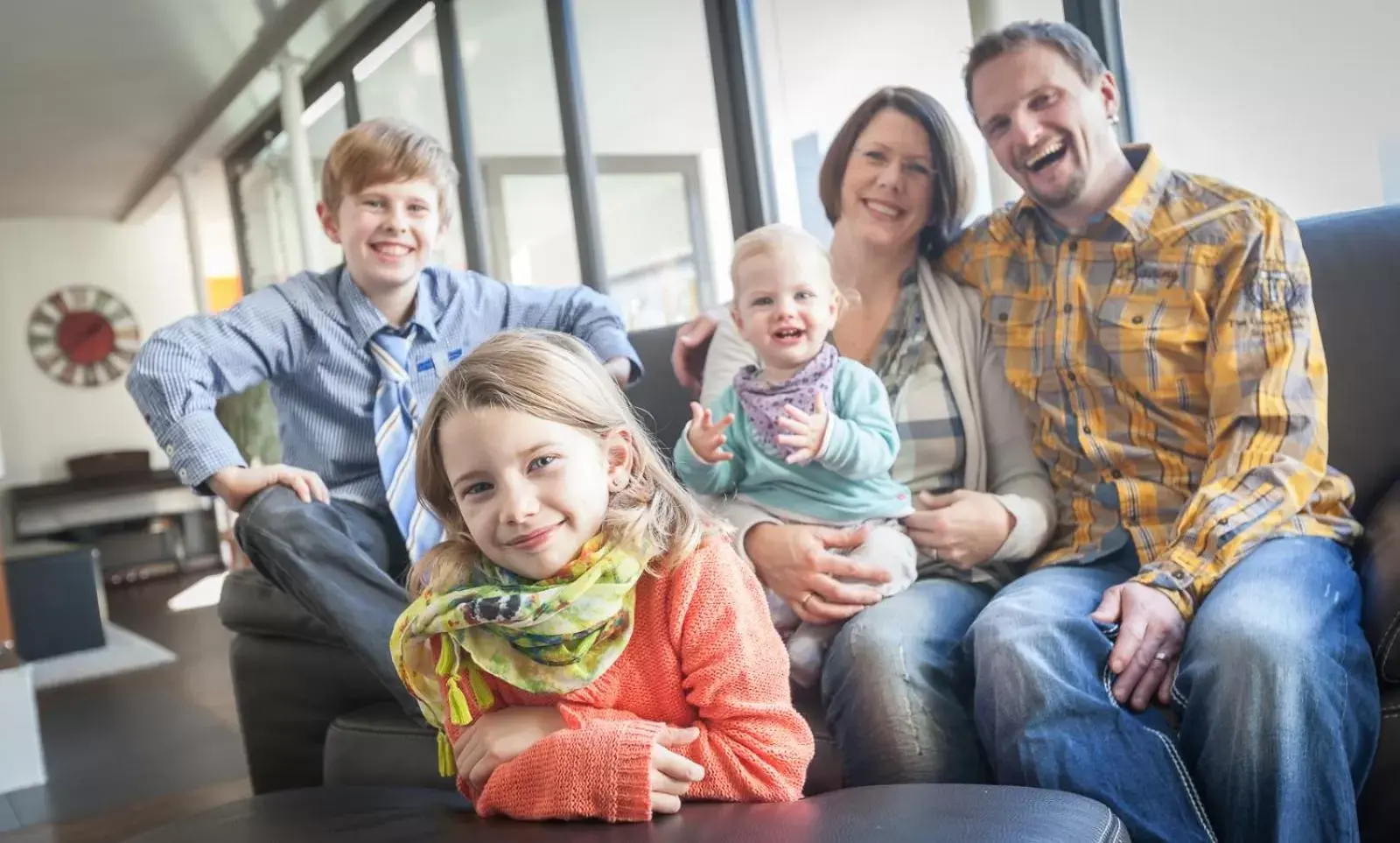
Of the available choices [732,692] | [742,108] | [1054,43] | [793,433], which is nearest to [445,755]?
[732,692]

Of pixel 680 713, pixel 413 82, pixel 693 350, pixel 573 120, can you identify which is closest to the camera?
pixel 680 713

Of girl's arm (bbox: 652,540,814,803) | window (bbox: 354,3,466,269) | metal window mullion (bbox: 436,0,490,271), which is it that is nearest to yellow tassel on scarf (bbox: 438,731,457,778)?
girl's arm (bbox: 652,540,814,803)

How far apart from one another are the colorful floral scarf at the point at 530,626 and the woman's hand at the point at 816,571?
402 mm

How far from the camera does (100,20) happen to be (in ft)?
16.4

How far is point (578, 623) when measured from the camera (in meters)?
1.07

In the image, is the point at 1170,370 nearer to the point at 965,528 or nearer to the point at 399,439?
the point at 965,528

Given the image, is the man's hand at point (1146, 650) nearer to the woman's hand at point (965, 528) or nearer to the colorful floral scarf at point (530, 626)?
the woman's hand at point (965, 528)

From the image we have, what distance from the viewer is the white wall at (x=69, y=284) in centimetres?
837

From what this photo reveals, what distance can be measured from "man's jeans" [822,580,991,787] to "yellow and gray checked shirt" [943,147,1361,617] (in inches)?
10.2

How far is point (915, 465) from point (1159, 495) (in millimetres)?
330

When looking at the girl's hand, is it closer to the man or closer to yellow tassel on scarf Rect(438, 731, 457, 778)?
yellow tassel on scarf Rect(438, 731, 457, 778)

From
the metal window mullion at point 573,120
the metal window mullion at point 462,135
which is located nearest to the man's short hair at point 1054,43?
the metal window mullion at point 573,120

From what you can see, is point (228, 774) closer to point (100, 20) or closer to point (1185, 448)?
point (1185, 448)

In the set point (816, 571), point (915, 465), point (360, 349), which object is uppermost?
point (360, 349)
